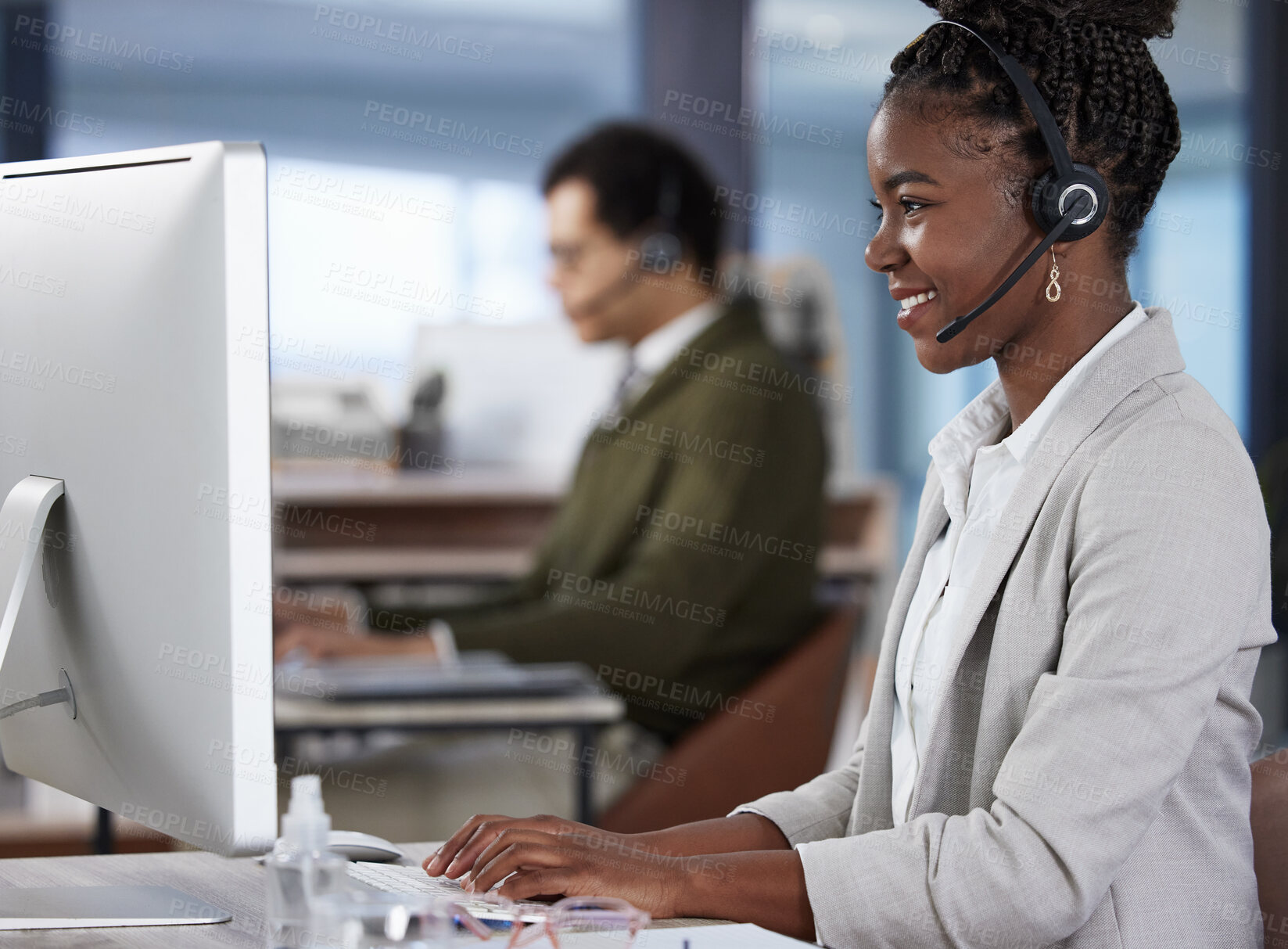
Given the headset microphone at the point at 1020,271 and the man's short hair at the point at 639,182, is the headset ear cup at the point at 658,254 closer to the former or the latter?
the man's short hair at the point at 639,182

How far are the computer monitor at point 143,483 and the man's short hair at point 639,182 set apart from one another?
202 cm

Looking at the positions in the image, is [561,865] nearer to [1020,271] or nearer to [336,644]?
[1020,271]

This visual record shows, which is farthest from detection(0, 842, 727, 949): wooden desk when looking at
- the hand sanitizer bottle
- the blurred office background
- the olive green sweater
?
the blurred office background

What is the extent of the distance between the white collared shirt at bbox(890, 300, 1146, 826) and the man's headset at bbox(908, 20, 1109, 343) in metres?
0.09

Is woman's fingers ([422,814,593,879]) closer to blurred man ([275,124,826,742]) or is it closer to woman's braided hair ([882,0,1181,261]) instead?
woman's braided hair ([882,0,1181,261])

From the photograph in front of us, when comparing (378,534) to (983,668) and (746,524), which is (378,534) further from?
(983,668)

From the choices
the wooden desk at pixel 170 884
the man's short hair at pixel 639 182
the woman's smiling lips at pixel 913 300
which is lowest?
the wooden desk at pixel 170 884

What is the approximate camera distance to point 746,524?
251 cm

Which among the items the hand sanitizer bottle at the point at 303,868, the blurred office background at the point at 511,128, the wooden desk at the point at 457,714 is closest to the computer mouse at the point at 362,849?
the hand sanitizer bottle at the point at 303,868

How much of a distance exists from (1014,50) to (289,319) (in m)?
4.06

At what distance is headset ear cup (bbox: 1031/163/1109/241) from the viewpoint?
0.96 meters

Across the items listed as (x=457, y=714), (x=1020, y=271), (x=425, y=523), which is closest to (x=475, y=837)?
(x=1020, y=271)

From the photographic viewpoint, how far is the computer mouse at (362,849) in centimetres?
99

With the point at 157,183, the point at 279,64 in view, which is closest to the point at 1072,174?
the point at 157,183
